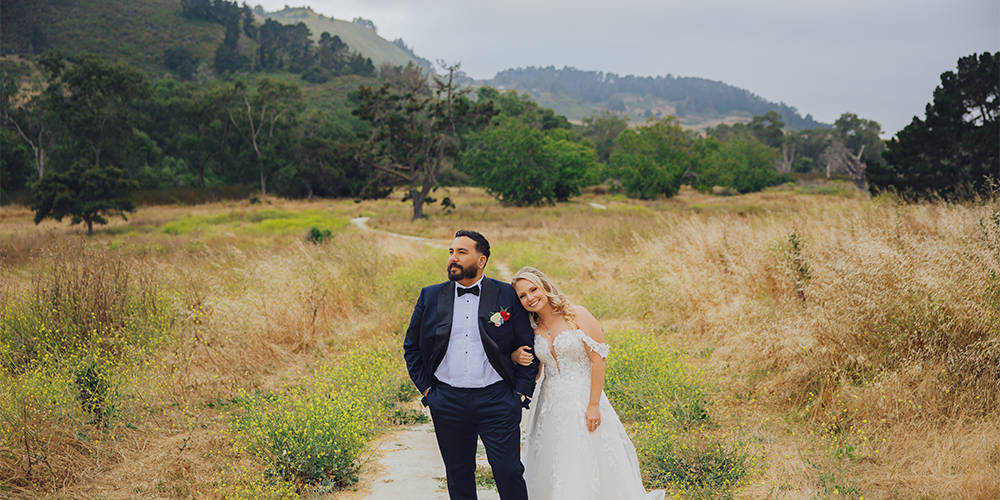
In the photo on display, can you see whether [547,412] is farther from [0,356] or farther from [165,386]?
[0,356]

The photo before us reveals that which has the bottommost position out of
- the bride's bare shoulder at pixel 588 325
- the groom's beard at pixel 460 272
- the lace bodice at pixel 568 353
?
the lace bodice at pixel 568 353

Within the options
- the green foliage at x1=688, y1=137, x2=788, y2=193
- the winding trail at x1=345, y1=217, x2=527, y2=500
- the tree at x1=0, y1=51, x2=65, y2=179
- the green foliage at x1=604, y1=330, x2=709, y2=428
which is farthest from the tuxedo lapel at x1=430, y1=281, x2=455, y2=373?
the tree at x1=0, y1=51, x2=65, y2=179

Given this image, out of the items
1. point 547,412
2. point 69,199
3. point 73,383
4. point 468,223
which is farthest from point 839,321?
point 69,199

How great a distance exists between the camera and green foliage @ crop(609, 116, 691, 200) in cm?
5503

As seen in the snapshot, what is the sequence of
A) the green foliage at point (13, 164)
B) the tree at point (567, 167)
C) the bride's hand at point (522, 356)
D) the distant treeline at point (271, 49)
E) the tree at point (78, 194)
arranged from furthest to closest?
1. the distant treeline at point (271, 49)
2. the tree at point (567, 167)
3. the green foliage at point (13, 164)
4. the tree at point (78, 194)
5. the bride's hand at point (522, 356)

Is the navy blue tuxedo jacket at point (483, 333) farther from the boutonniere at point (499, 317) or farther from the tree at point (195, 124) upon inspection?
the tree at point (195, 124)

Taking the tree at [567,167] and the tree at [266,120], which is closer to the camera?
the tree at [567,167]

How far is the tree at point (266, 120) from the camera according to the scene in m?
60.9

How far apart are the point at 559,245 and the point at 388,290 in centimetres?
842

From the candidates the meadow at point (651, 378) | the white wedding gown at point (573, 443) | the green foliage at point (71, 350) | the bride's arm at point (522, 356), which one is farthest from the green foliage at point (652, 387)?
the green foliage at point (71, 350)

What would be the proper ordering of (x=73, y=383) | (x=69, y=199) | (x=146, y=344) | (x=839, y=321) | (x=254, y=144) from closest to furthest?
(x=73, y=383) → (x=839, y=321) → (x=146, y=344) → (x=69, y=199) → (x=254, y=144)

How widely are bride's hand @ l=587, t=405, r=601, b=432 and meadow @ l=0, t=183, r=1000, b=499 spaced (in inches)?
39.7

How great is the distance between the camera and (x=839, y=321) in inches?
228

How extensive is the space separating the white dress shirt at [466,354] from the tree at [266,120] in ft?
204
